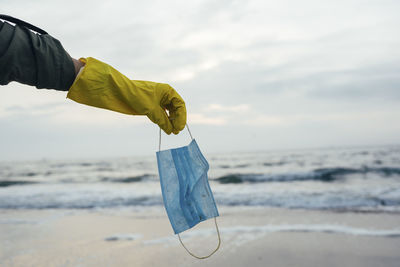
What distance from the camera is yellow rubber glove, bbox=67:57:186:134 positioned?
100 cm

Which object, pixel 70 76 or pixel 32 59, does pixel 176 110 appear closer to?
pixel 70 76

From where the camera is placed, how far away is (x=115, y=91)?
105cm

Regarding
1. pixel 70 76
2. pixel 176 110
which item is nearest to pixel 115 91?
pixel 70 76

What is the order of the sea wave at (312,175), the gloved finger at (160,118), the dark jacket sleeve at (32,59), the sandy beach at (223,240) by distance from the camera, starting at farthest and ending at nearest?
the sea wave at (312,175) < the sandy beach at (223,240) < the gloved finger at (160,118) < the dark jacket sleeve at (32,59)

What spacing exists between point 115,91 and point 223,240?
9.88 ft

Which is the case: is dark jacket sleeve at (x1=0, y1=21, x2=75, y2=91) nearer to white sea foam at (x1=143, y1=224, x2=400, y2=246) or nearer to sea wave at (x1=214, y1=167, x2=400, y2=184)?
white sea foam at (x1=143, y1=224, x2=400, y2=246)

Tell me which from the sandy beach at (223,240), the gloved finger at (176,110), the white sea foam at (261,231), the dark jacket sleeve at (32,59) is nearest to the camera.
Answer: the dark jacket sleeve at (32,59)

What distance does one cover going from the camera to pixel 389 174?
Result: 10688mm

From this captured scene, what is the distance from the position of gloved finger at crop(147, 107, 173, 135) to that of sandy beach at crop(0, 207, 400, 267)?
2.05 metres

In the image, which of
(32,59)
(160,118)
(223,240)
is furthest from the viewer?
(223,240)

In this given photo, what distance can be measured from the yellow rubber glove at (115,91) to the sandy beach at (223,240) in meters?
2.24

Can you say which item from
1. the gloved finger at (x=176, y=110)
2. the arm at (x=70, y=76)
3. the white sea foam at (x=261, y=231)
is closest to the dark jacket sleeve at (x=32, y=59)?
the arm at (x=70, y=76)

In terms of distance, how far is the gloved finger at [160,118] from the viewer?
3.98 feet

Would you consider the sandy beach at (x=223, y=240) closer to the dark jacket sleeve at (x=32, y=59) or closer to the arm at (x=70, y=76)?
the arm at (x=70, y=76)
